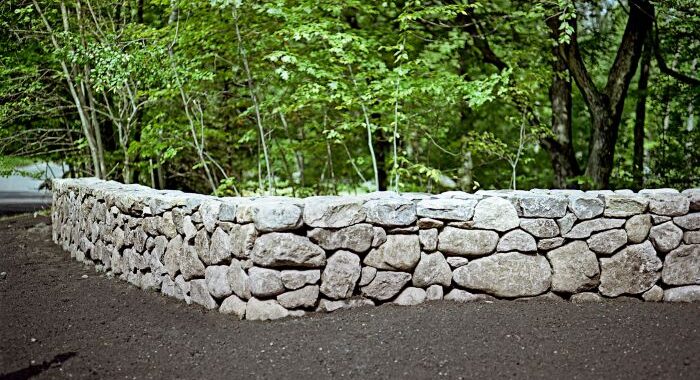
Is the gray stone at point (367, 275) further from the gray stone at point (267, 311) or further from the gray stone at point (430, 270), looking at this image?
the gray stone at point (267, 311)

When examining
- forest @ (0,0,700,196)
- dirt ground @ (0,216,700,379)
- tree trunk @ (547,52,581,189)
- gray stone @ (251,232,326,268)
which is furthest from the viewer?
tree trunk @ (547,52,581,189)

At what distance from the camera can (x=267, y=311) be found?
450 centimetres

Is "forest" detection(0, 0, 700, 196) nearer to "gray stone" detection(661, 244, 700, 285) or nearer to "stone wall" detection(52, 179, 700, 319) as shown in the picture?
"stone wall" detection(52, 179, 700, 319)

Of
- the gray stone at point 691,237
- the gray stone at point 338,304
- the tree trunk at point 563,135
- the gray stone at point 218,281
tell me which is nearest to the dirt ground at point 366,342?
the gray stone at point 338,304

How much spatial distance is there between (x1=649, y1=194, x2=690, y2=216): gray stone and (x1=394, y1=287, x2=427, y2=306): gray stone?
72.8 inches

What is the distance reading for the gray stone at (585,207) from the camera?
15.4ft

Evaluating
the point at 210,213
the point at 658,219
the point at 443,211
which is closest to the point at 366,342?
the point at 443,211

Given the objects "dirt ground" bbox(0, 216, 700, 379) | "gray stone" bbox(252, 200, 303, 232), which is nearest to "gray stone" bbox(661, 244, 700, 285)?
"dirt ground" bbox(0, 216, 700, 379)

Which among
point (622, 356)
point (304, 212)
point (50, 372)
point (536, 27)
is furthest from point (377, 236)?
point (536, 27)

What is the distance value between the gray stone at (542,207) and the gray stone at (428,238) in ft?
2.25

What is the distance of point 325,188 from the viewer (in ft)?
32.2

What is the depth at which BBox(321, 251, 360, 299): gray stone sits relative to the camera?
4.54 meters

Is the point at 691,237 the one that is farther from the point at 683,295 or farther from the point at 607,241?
the point at 607,241

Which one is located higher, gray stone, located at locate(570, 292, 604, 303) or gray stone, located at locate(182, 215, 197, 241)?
gray stone, located at locate(182, 215, 197, 241)
